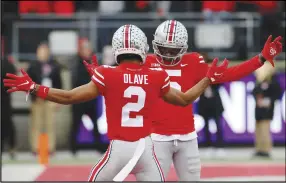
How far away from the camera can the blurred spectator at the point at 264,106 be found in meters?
14.2

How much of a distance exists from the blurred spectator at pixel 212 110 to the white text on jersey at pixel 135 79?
7.90 metres

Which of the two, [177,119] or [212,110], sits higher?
[177,119]

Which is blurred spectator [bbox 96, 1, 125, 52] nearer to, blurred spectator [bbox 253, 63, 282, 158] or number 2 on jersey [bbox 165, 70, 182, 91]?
blurred spectator [bbox 253, 63, 282, 158]

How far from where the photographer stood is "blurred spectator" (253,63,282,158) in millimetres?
14234

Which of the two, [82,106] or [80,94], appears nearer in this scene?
[80,94]

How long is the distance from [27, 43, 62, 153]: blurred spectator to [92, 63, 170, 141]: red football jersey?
7769 mm

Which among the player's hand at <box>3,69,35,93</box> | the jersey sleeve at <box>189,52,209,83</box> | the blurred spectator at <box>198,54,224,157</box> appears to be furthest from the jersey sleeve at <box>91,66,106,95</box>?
the blurred spectator at <box>198,54,224,157</box>

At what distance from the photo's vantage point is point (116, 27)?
16391mm

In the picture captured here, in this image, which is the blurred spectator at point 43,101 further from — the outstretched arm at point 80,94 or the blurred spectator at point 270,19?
the outstretched arm at point 80,94

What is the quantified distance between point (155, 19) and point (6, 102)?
371 centimetres

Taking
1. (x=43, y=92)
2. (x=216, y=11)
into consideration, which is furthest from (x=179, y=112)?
(x=216, y=11)

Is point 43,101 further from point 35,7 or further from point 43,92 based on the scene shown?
point 43,92

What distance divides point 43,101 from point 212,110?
286 centimetres

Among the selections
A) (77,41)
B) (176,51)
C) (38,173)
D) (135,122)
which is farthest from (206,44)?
(135,122)
